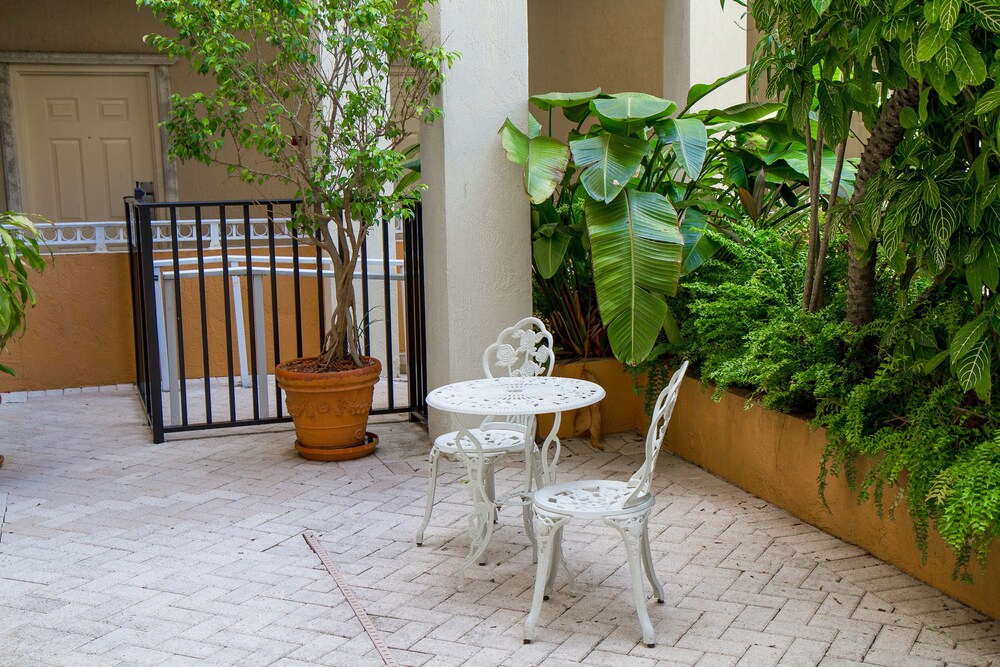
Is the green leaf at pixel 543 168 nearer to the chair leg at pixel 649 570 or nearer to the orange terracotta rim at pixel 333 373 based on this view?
the orange terracotta rim at pixel 333 373

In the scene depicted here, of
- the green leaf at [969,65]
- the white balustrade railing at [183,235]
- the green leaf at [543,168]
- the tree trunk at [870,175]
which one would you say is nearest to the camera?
the green leaf at [969,65]

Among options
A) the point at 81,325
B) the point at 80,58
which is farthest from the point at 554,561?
the point at 80,58

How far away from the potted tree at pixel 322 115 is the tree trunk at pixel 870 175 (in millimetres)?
2129

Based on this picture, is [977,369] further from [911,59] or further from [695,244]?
[695,244]

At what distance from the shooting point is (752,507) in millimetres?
4664

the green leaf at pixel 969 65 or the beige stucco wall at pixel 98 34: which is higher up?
the beige stucco wall at pixel 98 34

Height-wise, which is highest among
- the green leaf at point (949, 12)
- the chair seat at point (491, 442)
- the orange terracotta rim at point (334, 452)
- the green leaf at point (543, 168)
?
the green leaf at point (949, 12)

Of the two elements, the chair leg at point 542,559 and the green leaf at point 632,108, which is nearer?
the chair leg at point 542,559

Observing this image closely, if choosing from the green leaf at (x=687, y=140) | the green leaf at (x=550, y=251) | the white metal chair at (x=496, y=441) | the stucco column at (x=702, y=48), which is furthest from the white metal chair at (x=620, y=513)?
the stucco column at (x=702, y=48)

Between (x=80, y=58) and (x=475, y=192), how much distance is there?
19.5ft

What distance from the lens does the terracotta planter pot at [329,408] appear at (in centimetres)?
539

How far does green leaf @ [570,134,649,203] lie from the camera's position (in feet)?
16.3

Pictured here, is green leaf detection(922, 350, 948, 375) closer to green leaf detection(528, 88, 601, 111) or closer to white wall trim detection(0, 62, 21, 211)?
green leaf detection(528, 88, 601, 111)

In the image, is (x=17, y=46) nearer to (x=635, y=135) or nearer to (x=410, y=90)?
(x=410, y=90)
